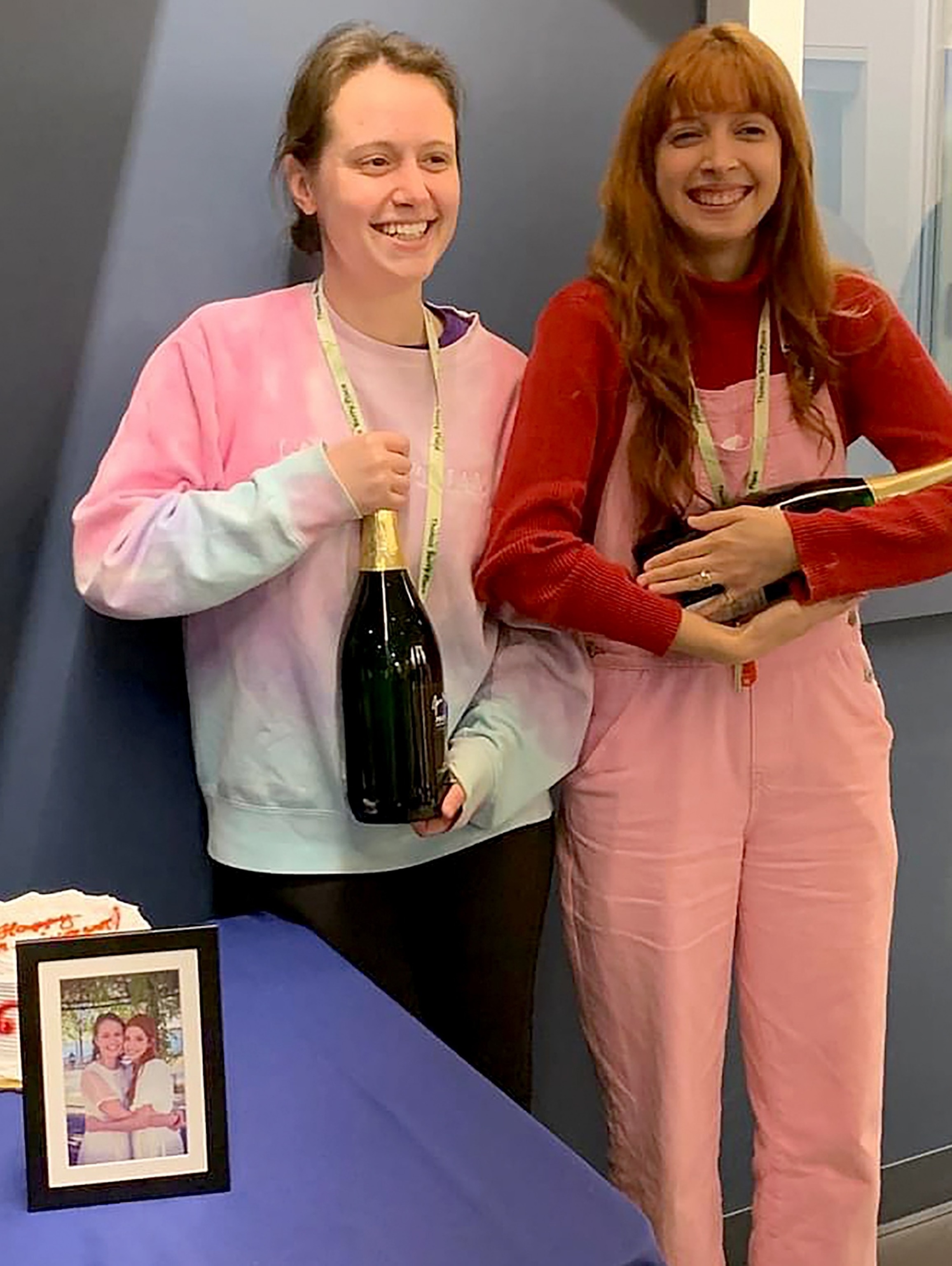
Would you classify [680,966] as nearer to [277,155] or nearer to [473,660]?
[473,660]

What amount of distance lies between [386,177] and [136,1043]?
78 centimetres

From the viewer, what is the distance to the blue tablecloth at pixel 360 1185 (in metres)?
0.98

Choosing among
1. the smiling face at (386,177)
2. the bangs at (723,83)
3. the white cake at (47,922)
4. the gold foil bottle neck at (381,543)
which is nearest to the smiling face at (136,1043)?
the white cake at (47,922)

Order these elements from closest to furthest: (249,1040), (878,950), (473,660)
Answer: (249,1040)
(473,660)
(878,950)

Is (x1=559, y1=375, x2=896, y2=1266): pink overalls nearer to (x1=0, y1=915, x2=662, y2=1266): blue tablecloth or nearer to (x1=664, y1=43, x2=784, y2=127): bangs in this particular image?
(x1=664, y1=43, x2=784, y2=127): bangs

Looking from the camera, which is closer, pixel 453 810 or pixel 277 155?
pixel 453 810

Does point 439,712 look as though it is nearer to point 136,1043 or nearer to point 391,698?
point 391,698

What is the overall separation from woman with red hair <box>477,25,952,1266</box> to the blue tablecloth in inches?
16.1

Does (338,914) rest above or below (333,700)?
below

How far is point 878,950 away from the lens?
1.63 m

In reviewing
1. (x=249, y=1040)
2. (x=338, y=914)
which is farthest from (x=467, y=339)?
(x=249, y=1040)

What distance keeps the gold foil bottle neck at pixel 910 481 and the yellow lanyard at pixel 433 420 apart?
0.43 metres

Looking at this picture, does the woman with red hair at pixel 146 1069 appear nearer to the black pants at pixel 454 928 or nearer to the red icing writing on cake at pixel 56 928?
→ the red icing writing on cake at pixel 56 928

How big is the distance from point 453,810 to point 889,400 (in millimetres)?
605
